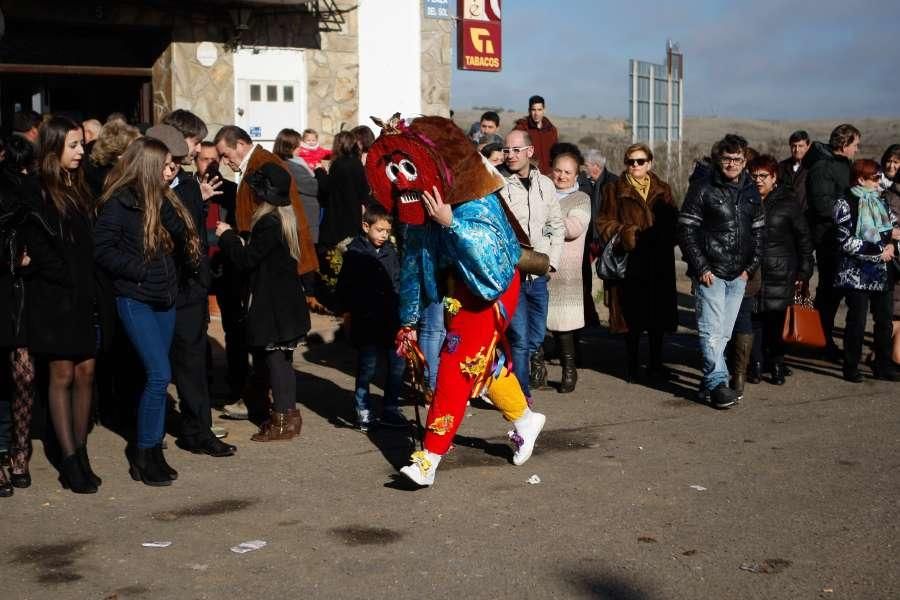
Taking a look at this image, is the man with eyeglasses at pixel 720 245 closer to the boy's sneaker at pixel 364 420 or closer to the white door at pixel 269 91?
the boy's sneaker at pixel 364 420

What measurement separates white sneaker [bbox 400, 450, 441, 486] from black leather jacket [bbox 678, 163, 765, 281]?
3.18m

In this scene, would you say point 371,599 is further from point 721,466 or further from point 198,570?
point 721,466

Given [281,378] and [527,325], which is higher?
[527,325]

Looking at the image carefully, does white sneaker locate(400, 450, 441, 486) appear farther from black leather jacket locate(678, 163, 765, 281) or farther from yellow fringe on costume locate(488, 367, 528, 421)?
black leather jacket locate(678, 163, 765, 281)

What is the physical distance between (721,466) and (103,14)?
10428mm

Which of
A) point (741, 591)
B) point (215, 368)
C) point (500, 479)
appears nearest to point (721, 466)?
point (500, 479)

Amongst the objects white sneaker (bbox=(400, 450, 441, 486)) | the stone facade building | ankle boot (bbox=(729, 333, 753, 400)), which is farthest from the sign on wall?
white sneaker (bbox=(400, 450, 441, 486))

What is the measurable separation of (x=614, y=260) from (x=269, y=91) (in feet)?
25.1

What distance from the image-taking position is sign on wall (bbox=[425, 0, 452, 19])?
17719mm

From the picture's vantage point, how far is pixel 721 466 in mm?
7477

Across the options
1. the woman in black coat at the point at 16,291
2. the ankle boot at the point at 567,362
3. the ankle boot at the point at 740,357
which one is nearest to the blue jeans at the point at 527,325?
the ankle boot at the point at 567,362

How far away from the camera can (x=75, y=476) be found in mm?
6809

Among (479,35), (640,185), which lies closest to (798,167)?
(640,185)

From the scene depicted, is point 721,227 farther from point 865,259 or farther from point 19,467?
point 19,467
